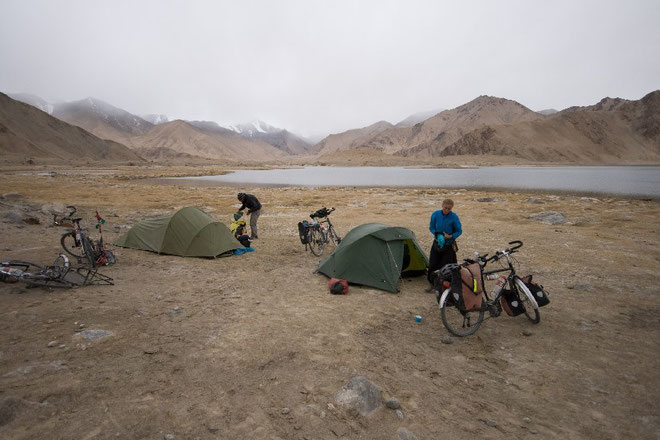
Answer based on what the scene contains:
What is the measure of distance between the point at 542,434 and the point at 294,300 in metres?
5.07

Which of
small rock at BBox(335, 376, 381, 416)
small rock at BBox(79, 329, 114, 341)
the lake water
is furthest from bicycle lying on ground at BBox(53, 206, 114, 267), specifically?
the lake water

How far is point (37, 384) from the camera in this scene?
13.9 feet

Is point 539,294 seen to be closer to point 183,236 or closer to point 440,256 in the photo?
point 440,256

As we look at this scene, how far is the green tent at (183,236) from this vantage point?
36.6 feet

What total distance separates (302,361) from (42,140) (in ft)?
590

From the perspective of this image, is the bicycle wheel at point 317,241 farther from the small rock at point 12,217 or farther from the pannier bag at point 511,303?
the small rock at point 12,217

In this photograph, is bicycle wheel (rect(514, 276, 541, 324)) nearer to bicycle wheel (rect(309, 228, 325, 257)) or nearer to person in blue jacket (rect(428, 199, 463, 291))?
person in blue jacket (rect(428, 199, 463, 291))

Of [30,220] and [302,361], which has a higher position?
[30,220]

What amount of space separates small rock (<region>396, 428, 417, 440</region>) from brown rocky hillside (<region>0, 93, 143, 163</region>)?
132 m

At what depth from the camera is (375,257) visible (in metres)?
8.71

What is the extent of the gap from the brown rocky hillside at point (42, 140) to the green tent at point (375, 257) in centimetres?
12835

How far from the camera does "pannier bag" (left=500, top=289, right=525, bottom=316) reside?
21.9 feet

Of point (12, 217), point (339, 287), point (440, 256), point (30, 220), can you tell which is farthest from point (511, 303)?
point (12, 217)

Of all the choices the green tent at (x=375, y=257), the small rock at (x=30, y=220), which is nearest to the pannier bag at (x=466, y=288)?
the green tent at (x=375, y=257)
